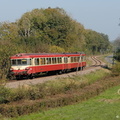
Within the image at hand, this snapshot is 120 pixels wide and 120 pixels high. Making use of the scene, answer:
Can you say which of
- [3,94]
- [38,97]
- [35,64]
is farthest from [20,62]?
[3,94]

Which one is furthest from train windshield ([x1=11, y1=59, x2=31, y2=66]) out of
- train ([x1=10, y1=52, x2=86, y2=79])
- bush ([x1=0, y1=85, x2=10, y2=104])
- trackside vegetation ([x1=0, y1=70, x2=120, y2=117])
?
bush ([x1=0, y1=85, x2=10, y2=104])

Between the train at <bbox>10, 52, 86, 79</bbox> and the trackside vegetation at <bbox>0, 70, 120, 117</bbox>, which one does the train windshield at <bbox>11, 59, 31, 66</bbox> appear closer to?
the train at <bbox>10, 52, 86, 79</bbox>

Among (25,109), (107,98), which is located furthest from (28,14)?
(25,109)

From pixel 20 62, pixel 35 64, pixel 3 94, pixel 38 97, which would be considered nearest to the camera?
pixel 3 94

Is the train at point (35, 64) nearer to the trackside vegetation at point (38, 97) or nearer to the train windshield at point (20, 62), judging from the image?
the train windshield at point (20, 62)

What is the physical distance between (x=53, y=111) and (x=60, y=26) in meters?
58.2

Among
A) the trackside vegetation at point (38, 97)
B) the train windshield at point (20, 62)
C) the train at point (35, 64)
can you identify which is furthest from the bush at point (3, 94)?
the train windshield at point (20, 62)

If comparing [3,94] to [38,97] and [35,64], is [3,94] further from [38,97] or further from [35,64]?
[35,64]

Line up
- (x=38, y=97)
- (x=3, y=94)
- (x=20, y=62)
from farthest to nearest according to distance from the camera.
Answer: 1. (x=20, y=62)
2. (x=38, y=97)
3. (x=3, y=94)

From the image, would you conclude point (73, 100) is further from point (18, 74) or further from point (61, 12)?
point (61, 12)

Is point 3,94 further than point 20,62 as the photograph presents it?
No

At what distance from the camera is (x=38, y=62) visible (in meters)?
30.4

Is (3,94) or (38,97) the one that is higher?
(3,94)

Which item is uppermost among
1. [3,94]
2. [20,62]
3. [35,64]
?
[20,62]
